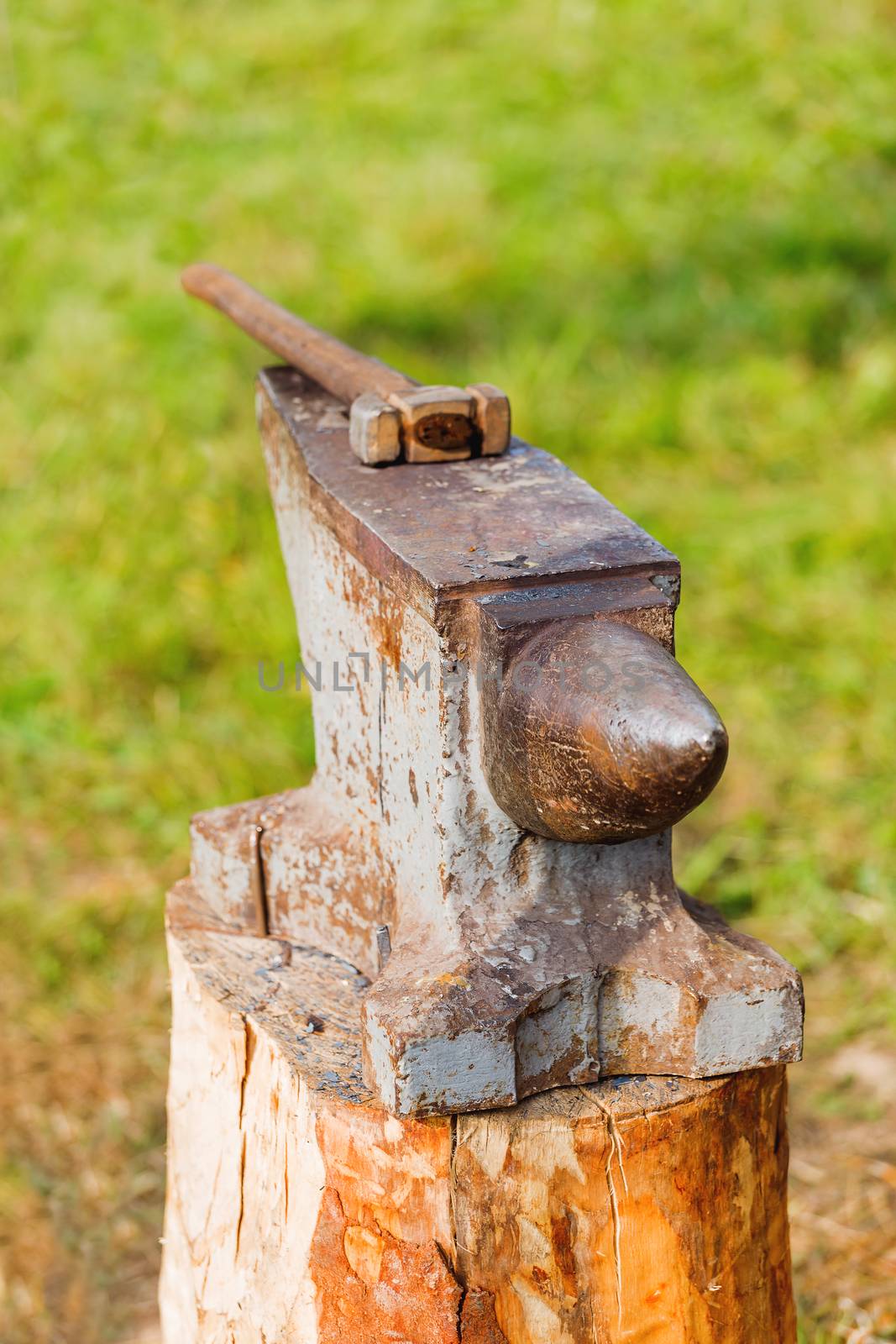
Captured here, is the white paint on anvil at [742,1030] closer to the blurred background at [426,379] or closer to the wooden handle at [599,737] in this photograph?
the wooden handle at [599,737]

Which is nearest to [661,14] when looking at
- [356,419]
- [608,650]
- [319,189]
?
[319,189]

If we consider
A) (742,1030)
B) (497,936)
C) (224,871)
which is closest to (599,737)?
(497,936)

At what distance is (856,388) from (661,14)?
2.68 m

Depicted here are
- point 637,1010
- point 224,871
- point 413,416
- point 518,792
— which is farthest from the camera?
point 224,871

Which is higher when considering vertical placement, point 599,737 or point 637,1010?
point 599,737

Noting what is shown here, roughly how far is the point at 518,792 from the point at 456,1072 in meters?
0.27

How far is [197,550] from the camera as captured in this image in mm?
4086

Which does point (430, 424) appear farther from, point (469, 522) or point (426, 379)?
point (426, 379)

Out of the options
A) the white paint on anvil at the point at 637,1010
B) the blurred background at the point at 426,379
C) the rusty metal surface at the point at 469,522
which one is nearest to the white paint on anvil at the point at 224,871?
the rusty metal surface at the point at 469,522

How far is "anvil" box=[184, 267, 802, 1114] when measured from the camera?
1.31 metres

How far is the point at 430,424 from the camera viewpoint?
171 centimetres

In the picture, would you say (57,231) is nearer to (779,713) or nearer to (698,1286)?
(779,713)

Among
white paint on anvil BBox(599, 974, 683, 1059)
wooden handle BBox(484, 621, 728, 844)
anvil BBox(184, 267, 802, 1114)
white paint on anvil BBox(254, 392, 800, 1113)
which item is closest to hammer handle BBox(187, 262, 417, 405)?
anvil BBox(184, 267, 802, 1114)

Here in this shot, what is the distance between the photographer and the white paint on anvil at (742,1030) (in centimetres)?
147
